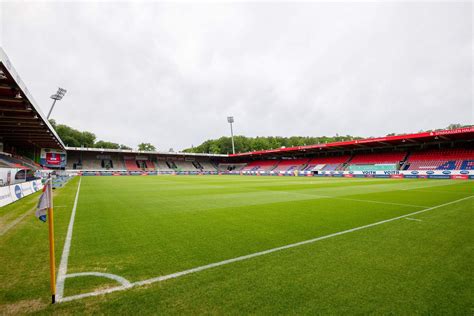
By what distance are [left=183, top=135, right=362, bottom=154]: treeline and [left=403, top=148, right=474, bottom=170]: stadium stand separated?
6998 cm

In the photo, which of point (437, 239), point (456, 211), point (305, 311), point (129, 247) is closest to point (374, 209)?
point (456, 211)

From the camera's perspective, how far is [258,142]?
109938mm

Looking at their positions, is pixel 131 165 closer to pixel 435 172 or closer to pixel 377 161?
pixel 377 161

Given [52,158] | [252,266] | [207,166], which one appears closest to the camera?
[252,266]

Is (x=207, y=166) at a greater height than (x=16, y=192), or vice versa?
(x=207, y=166)

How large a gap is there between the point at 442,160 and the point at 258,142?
257ft

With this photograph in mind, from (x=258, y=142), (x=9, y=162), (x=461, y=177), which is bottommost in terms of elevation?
(x=461, y=177)

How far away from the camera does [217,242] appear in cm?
535

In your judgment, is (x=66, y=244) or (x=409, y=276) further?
(x=66, y=244)

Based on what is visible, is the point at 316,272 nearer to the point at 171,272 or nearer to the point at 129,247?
the point at 171,272

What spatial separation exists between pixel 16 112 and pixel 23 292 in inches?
692

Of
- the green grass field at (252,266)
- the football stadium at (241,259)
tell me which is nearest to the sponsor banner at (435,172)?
the football stadium at (241,259)

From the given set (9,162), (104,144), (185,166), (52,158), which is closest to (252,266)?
(9,162)

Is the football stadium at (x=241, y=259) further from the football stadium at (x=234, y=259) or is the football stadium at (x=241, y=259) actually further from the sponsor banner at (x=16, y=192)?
the sponsor banner at (x=16, y=192)
